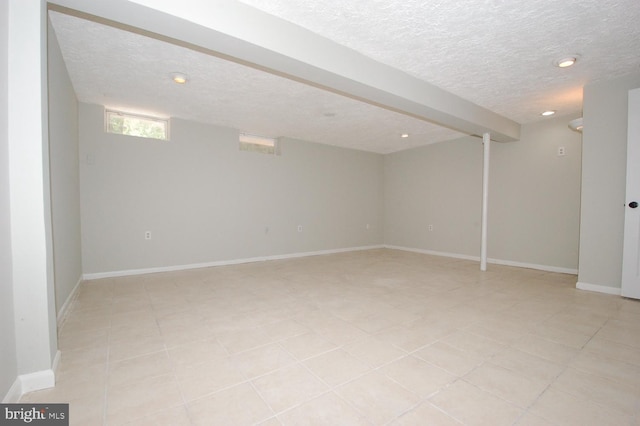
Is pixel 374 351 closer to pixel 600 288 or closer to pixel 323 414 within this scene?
pixel 323 414

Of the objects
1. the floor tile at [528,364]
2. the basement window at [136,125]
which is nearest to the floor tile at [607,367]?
the floor tile at [528,364]

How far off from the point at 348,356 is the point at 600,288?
3.75m

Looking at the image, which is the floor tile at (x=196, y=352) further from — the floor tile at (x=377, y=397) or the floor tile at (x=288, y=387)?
the floor tile at (x=377, y=397)

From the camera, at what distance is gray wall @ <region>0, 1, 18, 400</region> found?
1352mm

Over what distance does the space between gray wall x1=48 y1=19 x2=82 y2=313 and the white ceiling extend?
0.26 meters

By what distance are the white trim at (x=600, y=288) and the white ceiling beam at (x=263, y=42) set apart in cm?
305

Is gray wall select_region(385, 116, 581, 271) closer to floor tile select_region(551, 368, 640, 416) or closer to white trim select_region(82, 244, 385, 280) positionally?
white trim select_region(82, 244, 385, 280)

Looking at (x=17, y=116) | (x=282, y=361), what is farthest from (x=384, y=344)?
(x=17, y=116)

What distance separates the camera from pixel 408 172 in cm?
702

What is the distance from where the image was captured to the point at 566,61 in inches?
109

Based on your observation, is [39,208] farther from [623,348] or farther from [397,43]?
[623,348]

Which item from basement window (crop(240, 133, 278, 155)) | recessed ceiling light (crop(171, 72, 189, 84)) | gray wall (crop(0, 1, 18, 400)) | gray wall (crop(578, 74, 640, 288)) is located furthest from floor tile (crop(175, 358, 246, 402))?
gray wall (crop(578, 74, 640, 288))

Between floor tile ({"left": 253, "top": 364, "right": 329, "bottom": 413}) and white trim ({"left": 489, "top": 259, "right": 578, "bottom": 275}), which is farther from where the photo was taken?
white trim ({"left": 489, "top": 259, "right": 578, "bottom": 275})

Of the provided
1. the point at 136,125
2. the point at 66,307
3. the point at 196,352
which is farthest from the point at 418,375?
the point at 136,125
